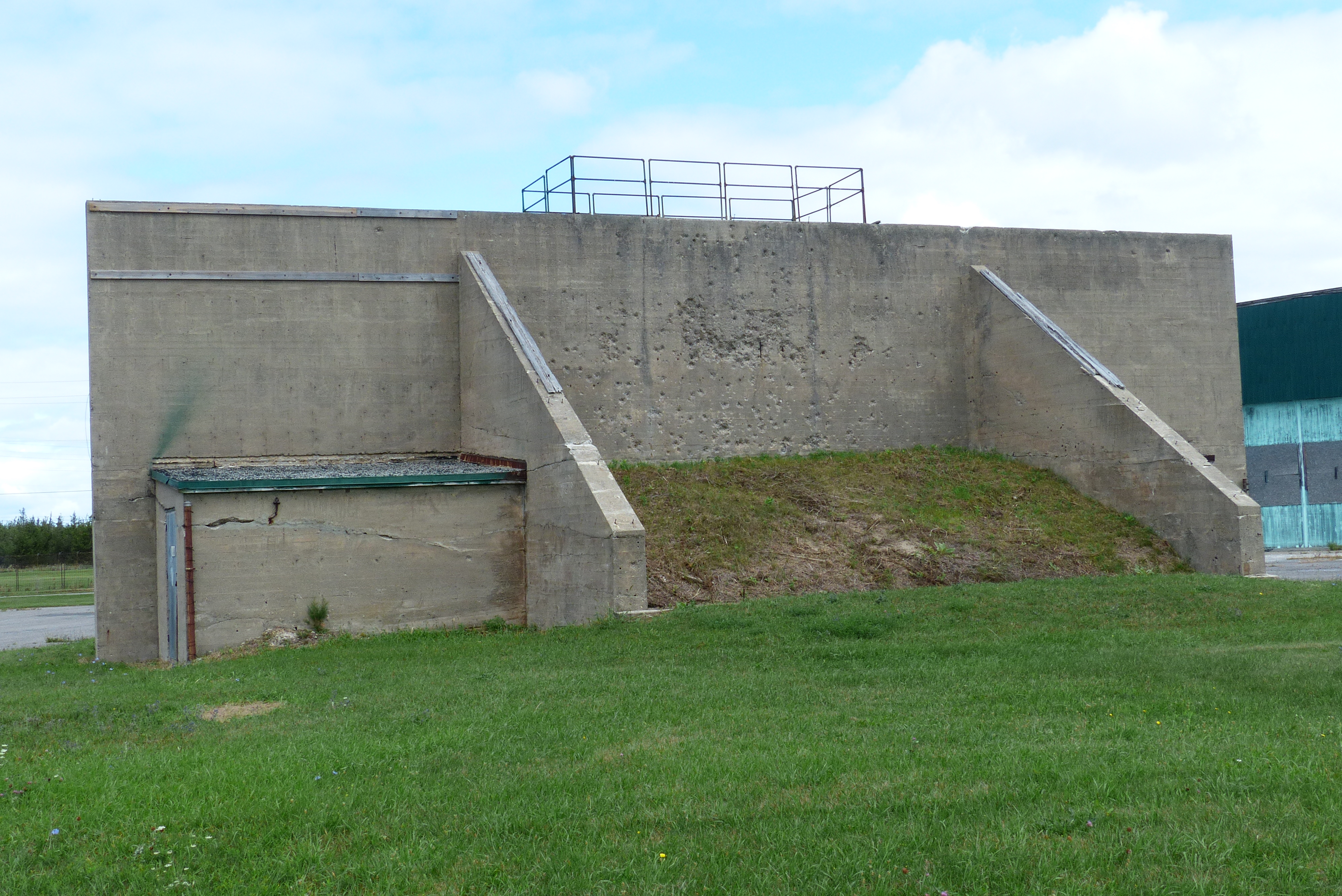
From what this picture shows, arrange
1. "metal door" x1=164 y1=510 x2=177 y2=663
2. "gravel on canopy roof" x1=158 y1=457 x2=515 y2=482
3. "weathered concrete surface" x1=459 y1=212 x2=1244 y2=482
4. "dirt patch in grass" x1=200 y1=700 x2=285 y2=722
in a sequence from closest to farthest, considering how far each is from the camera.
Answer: "dirt patch in grass" x1=200 y1=700 x2=285 y2=722 → "metal door" x1=164 y1=510 x2=177 y2=663 → "gravel on canopy roof" x1=158 y1=457 x2=515 y2=482 → "weathered concrete surface" x1=459 y1=212 x2=1244 y2=482

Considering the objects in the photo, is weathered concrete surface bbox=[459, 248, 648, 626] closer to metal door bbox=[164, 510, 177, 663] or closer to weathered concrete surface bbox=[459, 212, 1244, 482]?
weathered concrete surface bbox=[459, 212, 1244, 482]

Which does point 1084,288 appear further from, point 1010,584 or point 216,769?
point 216,769

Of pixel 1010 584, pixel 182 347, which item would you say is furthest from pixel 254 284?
pixel 1010 584

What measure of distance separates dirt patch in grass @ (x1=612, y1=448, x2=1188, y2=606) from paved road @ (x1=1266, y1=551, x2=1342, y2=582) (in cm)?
337

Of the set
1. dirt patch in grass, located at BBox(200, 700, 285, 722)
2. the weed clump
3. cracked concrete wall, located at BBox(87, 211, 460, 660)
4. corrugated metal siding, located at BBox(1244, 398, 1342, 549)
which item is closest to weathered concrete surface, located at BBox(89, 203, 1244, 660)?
cracked concrete wall, located at BBox(87, 211, 460, 660)

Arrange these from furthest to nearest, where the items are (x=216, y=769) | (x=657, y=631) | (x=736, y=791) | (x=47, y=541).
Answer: (x=47, y=541) → (x=657, y=631) → (x=216, y=769) → (x=736, y=791)

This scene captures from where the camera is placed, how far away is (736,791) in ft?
20.8

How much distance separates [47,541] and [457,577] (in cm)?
5757

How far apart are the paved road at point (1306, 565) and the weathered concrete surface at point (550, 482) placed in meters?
9.72

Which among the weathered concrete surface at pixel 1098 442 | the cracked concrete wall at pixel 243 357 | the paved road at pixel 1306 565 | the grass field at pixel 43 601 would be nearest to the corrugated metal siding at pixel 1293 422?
the paved road at pixel 1306 565

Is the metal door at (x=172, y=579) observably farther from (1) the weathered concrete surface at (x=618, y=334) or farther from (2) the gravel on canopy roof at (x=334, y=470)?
(1) the weathered concrete surface at (x=618, y=334)

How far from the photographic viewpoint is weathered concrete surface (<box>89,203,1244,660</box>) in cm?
1847

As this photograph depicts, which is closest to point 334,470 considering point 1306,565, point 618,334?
point 618,334

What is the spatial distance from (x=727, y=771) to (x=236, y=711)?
522 cm
